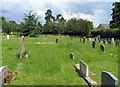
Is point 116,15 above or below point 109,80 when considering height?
above

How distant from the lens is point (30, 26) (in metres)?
64.5

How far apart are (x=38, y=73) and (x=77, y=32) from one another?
212 ft

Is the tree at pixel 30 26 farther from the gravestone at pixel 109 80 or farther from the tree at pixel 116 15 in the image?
the gravestone at pixel 109 80

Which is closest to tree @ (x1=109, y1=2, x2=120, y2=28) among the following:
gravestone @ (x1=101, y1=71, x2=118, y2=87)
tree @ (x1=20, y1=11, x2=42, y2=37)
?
tree @ (x1=20, y1=11, x2=42, y2=37)

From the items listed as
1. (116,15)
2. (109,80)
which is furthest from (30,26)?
(109,80)

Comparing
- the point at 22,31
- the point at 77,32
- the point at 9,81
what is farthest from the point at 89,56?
the point at 77,32

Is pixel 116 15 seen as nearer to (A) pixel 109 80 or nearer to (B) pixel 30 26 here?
(B) pixel 30 26

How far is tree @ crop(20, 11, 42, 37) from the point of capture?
63.2 metres

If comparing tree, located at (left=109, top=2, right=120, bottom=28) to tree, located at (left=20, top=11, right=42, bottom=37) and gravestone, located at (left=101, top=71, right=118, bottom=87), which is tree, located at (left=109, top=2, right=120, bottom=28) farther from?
gravestone, located at (left=101, top=71, right=118, bottom=87)

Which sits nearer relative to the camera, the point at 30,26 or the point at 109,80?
the point at 109,80

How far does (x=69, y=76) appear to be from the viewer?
1174 centimetres

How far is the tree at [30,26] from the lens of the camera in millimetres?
63166

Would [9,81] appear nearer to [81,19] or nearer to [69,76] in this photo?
[69,76]

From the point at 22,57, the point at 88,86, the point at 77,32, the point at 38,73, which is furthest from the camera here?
the point at 77,32
